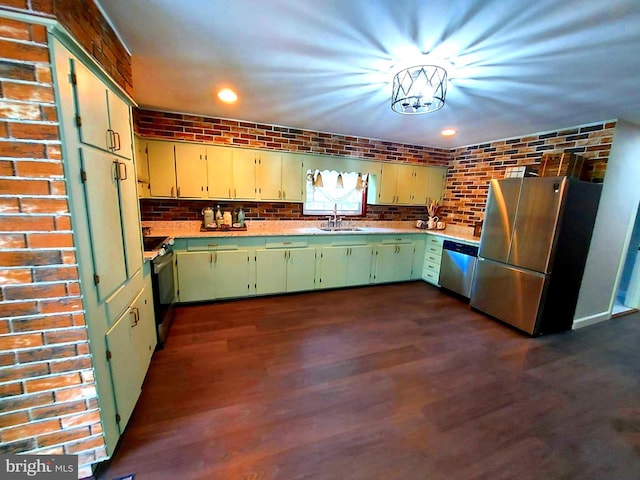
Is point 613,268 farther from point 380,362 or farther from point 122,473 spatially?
point 122,473

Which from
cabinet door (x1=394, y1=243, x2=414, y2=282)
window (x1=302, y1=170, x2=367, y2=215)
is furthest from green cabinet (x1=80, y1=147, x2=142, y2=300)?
cabinet door (x1=394, y1=243, x2=414, y2=282)

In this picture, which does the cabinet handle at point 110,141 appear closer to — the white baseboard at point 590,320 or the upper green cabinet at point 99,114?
the upper green cabinet at point 99,114

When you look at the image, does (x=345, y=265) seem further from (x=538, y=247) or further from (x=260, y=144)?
(x=538, y=247)

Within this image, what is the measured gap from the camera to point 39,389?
110cm

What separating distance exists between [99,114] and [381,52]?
1.64 meters

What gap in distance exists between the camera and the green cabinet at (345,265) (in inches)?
147

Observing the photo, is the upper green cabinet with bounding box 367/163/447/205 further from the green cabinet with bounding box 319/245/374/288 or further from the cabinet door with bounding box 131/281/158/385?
the cabinet door with bounding box 131/281/158/385

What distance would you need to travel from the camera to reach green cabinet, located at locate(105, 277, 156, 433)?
1.38 m

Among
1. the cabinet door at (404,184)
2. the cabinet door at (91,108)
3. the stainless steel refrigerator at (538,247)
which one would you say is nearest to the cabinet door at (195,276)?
the cabinet door at (91,108)

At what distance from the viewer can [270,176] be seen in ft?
11.6

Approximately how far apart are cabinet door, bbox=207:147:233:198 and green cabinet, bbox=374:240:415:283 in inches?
95.0

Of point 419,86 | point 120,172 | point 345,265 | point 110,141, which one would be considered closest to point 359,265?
point 345,265

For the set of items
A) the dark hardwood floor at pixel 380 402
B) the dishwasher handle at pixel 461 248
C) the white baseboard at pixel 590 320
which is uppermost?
the dishwasher handle at pixel 461 248

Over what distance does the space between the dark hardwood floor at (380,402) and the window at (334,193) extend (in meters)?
1.88
